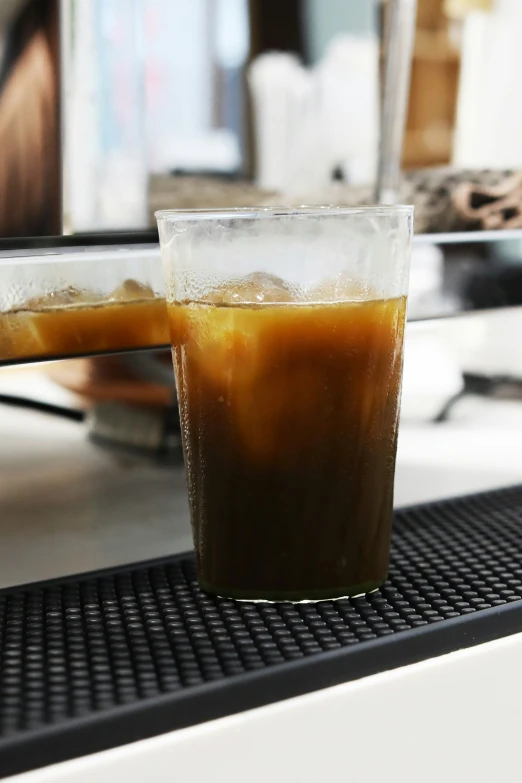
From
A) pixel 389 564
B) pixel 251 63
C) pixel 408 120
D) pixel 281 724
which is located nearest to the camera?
pixel 281 724

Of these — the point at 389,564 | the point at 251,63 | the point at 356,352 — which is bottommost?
the point at 389,564

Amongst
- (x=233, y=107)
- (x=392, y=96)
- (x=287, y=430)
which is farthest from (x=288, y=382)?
(x=233, y=107)

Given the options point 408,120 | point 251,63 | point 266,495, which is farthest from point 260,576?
point 408,120

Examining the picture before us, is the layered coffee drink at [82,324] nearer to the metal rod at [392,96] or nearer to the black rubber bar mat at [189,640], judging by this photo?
the black rubber bar mat at [189,640]

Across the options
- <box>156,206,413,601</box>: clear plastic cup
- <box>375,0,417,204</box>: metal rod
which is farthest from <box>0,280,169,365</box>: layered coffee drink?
<box>375,0,417,204</box>: metal rod

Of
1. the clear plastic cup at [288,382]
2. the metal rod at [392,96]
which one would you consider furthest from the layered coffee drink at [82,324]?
the metal rod at [392,96]

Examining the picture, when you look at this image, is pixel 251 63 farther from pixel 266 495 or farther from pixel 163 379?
pixel 266 495

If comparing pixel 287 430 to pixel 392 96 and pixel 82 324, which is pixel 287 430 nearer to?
pixel 82 324

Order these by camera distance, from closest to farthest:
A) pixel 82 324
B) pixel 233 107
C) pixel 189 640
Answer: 1. pixel 189 640
2. pixel 82 324
3. pixel 233 107
